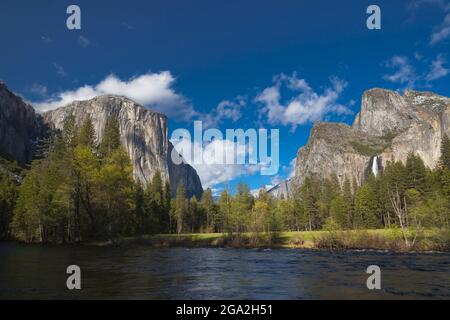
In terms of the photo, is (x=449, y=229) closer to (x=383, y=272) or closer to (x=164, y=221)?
(x=383, y=272)

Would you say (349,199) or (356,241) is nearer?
(356,241)

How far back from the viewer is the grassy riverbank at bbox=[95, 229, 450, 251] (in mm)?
47656

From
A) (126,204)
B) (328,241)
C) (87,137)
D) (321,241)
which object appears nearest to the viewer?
(328,241)

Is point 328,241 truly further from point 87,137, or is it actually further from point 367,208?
point 367,208

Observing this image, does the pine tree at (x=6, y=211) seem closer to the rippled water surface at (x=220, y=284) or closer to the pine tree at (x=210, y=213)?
the pine tree at (x=210, y=213)

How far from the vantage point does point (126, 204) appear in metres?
56.4

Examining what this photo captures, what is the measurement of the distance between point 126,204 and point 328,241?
31.0 meters

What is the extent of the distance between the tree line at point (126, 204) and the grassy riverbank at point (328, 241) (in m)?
1.95

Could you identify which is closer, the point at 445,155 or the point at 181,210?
the point at 445,155

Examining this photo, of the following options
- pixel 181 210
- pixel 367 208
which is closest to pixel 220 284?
pixel 367 208

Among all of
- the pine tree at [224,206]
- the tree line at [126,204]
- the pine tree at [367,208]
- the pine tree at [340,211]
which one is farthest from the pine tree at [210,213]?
the pine tree at [367,208]
